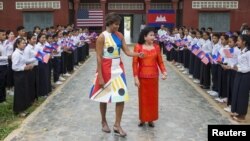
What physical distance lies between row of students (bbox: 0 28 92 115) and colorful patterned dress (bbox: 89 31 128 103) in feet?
7.06

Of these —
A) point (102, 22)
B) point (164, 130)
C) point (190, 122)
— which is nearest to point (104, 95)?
point (164, 130)

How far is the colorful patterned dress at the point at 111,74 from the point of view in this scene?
6234 mm

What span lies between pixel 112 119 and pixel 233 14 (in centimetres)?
1588

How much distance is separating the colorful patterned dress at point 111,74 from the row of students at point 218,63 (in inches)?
98.4

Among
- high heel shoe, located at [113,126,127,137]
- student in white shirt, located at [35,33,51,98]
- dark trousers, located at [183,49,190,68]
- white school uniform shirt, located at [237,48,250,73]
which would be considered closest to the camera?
high heel shoe, located at [113,126,127,137]

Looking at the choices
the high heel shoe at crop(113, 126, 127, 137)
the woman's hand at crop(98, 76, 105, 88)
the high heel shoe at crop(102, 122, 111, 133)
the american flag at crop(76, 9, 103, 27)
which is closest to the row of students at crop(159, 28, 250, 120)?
the high heel shoe at crop(113, 126, 127, 137)

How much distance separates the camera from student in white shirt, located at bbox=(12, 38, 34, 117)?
A: 755 centimetres

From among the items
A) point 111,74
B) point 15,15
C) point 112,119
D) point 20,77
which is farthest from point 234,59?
point 15,15

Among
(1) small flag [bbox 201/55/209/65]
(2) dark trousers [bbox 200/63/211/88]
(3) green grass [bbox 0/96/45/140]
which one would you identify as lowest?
(3) green grass [bbox 0/96/45/140]

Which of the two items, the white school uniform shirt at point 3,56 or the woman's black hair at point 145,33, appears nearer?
the woman's black hair at point 145,33

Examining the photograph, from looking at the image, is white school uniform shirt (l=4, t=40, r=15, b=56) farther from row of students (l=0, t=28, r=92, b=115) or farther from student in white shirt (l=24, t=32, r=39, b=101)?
student in white shirt (l=24, t=32, r=39, b=101)

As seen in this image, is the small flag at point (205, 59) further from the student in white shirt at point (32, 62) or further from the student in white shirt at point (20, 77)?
the student in white shirt at point (20, 77)

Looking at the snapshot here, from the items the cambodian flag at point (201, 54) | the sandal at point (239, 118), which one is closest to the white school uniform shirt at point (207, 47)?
the cambodian flag at point (201, 54)

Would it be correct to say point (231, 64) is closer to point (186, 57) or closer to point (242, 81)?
point (242, 81)
